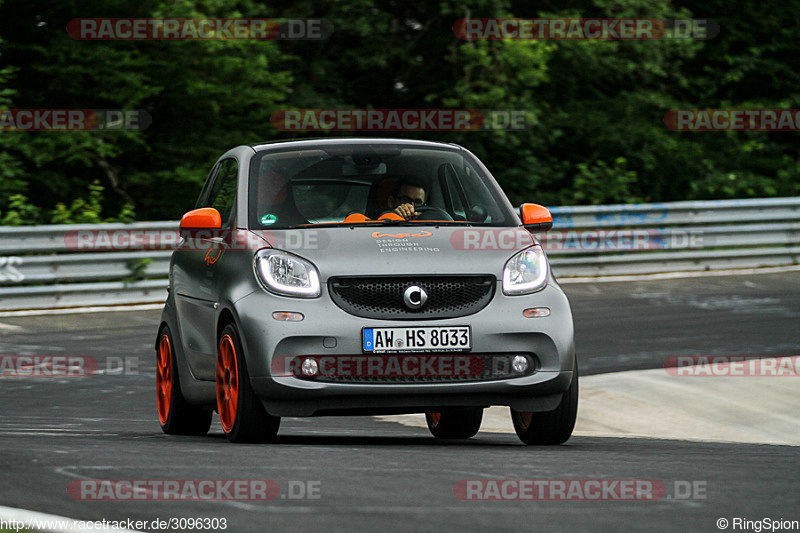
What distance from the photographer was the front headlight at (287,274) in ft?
25.8

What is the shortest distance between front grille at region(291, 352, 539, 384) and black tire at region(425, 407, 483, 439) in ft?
5.56

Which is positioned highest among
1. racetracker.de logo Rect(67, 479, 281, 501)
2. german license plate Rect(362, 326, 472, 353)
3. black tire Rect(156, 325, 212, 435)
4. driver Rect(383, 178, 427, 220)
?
driver Rect(383, 178, 427, 220)

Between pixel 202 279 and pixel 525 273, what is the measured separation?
1.88m

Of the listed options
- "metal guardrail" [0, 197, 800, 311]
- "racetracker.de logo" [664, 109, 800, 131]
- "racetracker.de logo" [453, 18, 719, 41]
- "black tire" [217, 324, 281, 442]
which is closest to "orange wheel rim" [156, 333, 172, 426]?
"black tire" [217, 324, 281, 442]

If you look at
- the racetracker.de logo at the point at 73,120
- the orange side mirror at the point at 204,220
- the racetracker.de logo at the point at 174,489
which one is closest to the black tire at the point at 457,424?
the orange side mirror at the point at 204,220

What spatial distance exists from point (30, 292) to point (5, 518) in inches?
503

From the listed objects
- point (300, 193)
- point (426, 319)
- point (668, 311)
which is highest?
point (300, 193)

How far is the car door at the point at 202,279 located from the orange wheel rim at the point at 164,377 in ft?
1.66

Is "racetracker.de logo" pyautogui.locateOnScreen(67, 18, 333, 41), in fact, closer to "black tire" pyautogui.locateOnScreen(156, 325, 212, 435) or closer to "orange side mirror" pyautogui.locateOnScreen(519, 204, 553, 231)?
"black tire" pyautogui.locateOnScreen(156, 325, 212, 435)

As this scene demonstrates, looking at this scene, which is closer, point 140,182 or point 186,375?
point 186,375

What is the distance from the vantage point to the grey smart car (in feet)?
25.7

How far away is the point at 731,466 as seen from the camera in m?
7.16

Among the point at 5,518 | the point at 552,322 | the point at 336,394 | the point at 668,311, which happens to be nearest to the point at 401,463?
the point at 336,394

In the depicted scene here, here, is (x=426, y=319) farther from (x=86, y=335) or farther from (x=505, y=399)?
(x=86, y=335)
